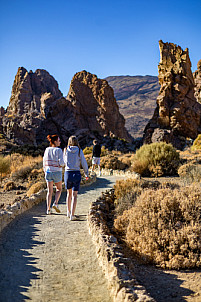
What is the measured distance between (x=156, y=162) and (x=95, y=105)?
127 ft

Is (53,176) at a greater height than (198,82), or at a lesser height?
lesser

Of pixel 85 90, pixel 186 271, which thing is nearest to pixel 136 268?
pixel 186 271

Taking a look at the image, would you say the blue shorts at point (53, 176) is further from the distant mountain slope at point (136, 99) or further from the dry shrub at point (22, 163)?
the distant mountain slope at point (136, 99)

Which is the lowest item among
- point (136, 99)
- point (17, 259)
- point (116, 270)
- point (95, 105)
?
point (17, 259)

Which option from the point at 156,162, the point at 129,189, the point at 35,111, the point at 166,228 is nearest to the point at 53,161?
the point at 166,228

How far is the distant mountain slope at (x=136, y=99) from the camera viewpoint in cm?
10644

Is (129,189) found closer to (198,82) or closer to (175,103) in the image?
(175,103)

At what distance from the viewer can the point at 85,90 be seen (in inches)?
2094

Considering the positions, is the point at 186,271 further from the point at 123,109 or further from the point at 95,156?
the point at 123,109

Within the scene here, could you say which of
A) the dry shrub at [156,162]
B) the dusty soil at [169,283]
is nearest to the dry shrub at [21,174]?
the dry shrub at [156,162]

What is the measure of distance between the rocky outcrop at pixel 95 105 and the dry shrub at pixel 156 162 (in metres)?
34.4

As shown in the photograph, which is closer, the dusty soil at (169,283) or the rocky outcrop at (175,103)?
the dusty soil at (169,283)

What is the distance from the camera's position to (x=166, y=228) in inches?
205

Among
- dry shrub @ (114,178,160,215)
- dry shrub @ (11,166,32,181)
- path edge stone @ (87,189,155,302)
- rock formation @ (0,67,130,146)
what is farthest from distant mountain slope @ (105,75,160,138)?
path edge stone @ (87,189,155,302)
